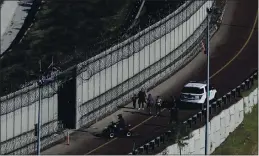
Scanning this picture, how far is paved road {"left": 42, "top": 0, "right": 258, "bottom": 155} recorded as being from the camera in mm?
57031

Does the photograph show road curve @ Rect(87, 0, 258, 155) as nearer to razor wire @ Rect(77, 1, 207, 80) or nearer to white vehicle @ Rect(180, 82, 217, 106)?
white vehicle @ Rect(180, 82, 217, 106)

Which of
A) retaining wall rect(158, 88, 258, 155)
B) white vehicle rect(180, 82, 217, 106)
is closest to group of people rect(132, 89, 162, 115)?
white vehicle rect(180, 82, 217, 106)

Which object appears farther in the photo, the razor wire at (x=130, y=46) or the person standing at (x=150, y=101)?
the person standing at (x=150, y=101)

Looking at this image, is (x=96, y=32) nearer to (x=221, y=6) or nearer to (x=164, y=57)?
(x=221, y=6)

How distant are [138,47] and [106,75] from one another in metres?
5.15

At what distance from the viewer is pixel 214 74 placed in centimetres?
7369

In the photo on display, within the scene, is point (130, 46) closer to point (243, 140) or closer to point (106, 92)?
point (106, 92)

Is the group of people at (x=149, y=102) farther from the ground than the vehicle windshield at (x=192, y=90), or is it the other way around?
the vehicle windshield at (x=192, y=90)

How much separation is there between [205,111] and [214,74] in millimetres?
12439

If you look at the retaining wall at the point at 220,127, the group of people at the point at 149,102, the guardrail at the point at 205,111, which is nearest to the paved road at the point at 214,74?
the group of people at the point at 149,102

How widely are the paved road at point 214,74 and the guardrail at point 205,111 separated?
1.07 metres

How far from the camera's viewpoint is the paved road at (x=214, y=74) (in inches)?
2245

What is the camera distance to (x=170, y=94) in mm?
68188

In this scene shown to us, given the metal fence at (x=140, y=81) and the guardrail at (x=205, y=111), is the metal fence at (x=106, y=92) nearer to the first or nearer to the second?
the metal fence at (x=140, y=81)
